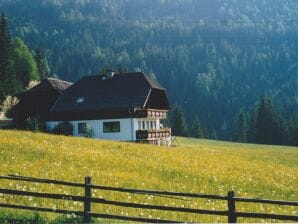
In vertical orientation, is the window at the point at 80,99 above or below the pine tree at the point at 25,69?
below

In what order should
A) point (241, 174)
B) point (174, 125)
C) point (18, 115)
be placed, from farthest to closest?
point (174, 125) < point (18, 115) < point (241, 174)

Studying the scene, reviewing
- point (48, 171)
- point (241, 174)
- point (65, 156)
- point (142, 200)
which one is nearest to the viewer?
point (142, 200)

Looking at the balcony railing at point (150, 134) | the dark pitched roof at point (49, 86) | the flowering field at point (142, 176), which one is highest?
the dark pitched roof at point (49, 86)

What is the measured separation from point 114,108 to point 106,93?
12.2 feet

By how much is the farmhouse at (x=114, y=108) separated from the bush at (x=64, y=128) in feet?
2.79

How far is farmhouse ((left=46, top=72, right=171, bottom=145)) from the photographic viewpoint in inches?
2292

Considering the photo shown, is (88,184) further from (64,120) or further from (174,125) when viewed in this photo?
(174,125)

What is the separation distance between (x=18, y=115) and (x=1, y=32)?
70.4ft

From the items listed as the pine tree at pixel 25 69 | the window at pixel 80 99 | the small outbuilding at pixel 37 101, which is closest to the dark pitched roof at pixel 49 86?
the small outbuilding at pixel 37 101

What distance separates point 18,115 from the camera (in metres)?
67.4

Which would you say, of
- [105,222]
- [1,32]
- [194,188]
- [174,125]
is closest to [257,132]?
[174,125]

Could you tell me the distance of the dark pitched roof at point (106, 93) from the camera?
196ft

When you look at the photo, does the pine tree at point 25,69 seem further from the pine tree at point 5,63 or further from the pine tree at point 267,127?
the pine tree at point 267,127

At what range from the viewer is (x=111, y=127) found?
5925 cm
